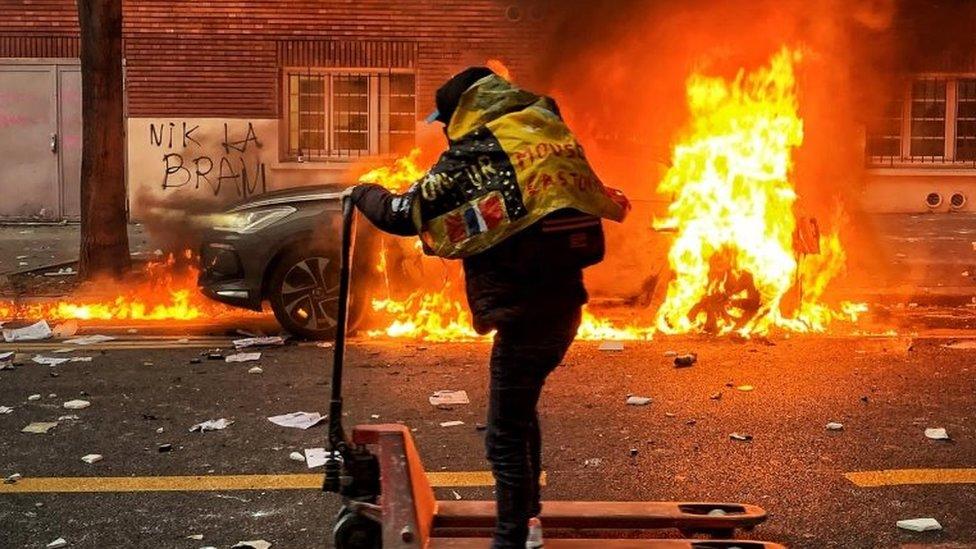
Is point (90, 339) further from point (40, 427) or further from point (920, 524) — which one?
point (920, 524)

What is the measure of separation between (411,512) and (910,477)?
2505mm

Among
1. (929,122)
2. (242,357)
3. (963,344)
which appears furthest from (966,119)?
(242,357)

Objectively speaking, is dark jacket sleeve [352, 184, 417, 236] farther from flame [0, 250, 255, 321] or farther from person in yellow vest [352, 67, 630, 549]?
flame [0, 250, 255, 321]

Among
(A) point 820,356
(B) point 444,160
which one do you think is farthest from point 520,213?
(A) point 820,356

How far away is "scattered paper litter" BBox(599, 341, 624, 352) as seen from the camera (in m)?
7.81

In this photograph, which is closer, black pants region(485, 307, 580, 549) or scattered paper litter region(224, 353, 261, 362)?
black pants region(485, 307, 580, 549)

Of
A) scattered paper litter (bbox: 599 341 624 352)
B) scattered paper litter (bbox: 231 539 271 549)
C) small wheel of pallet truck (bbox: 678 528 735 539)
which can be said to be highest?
scattered paper litter (bbox: 599 341 624 352)

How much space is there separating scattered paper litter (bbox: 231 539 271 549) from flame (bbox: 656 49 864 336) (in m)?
4.71

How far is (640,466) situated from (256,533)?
5.99ft

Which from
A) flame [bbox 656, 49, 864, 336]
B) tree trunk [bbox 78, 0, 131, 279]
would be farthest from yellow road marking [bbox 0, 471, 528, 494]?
tree trunk [bbox 78, 0, 131, 279]

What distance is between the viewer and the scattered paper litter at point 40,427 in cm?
588

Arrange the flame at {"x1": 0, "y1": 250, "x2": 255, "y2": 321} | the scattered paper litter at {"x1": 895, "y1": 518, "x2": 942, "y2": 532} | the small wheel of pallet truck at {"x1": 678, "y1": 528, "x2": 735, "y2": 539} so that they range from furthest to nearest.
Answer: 1. the flame at {"x1": 0, "y1": 250, "x2": 255, "y2": 321}
2. the scattered paper litter at {"x1": 895, "y1": 518, "x2": 942, "y2": 532}
3. the small wheel of pallet truck at {"x1": 678, "y1": 528, "x2": 735, "y2": 539}

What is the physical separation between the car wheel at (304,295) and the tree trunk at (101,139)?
11.0ft

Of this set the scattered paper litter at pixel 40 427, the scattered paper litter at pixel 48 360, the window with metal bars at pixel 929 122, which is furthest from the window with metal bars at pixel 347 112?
the scattered paper litter at pixel 40 427
